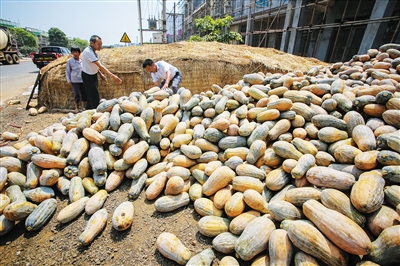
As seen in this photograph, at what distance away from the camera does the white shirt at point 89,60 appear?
15.5ft

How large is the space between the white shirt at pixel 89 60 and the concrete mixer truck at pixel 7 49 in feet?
68.5

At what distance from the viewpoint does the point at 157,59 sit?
697cm

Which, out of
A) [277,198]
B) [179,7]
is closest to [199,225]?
[277,198]

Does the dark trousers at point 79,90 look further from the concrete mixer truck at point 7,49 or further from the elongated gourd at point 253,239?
the concrete mixer truck at point 7,49

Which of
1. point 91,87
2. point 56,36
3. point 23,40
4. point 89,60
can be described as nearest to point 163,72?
point 89,60

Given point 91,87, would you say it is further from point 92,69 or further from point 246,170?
point 246,170

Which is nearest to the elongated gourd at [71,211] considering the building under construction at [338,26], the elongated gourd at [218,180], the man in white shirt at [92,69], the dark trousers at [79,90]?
the elongated gourd at [218,180]

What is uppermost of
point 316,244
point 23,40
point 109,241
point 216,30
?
point 23,40

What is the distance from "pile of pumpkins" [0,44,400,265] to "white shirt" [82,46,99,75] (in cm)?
253

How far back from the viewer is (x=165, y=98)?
3.25 m

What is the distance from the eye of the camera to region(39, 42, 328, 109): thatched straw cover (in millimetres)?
6773

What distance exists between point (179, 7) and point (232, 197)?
60.4m

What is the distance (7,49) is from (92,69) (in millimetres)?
23458

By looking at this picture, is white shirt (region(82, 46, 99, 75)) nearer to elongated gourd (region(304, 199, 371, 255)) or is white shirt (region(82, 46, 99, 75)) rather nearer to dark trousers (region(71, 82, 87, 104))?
dark trousers (region(71, 82, 87, 104))
